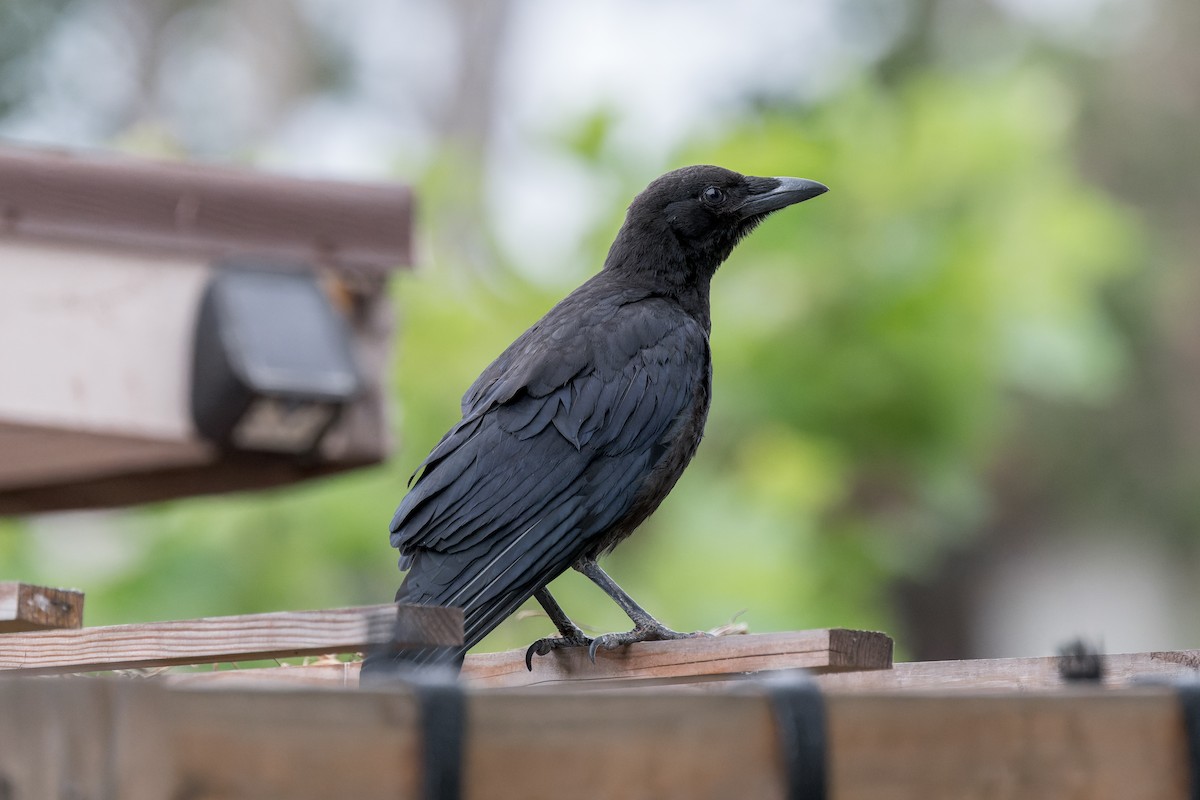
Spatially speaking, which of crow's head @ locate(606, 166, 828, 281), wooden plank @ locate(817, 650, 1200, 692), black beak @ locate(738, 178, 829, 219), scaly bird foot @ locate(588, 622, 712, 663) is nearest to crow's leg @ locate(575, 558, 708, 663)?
scaly bird foot @ locate(588, 622, 712, 663)

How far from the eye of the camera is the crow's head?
4367 millimetres

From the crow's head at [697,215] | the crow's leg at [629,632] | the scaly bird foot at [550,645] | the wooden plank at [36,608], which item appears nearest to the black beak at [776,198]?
the crow's head at [697,215]

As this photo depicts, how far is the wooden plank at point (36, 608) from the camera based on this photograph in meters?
2.53

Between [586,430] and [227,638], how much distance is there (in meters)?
1.53

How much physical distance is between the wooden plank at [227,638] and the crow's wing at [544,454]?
690 mm

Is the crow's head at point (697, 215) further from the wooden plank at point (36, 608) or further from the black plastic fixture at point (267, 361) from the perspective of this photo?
the wooden plank at point (36, 608)

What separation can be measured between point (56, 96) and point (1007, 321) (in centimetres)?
1126

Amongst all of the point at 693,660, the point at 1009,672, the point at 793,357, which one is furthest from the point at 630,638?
the point at 793,357

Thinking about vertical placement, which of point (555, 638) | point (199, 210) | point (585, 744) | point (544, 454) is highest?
point (199, 210)

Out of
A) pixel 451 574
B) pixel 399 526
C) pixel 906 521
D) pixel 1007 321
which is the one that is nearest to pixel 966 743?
pixel 451 574

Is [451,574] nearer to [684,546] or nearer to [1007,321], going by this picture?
[684,546]

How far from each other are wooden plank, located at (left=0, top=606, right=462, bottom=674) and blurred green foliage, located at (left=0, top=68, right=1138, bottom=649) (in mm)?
3334

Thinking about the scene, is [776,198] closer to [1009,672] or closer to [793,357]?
[1009,672]

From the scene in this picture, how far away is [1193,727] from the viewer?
1600 mm
